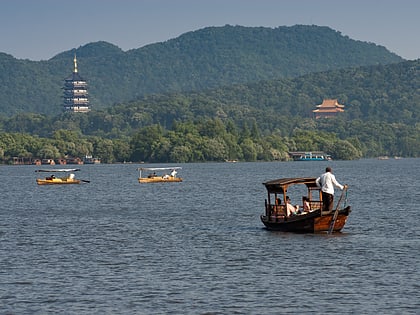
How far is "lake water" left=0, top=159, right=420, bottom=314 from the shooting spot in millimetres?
37219

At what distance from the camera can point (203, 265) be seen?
46219 mm

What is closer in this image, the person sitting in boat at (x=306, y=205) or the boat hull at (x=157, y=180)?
the person sitting in boat at (x=306, y=205)

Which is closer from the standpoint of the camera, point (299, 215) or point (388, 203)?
point (299, 215)

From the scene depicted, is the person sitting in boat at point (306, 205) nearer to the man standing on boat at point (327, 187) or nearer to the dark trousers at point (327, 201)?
the dark trousers at point (327, 201)

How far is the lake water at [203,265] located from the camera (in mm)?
37219

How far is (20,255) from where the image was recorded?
50.7 m

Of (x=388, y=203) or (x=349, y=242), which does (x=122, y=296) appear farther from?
(x=388, y=203)

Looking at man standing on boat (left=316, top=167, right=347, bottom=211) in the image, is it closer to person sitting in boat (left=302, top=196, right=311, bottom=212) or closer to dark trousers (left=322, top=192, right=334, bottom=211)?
dark trousers (left=322, top=192, right=334, bottom=211)

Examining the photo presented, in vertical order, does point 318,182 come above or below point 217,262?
above

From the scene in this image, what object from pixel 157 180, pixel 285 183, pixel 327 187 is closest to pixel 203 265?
pixel 327 187

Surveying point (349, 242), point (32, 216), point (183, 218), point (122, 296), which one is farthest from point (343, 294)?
point (32, 216)

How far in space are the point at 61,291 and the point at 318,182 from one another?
20.4 m

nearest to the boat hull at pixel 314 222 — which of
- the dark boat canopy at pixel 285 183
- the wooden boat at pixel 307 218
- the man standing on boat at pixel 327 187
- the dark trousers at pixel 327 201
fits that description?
the wooden boat at pixel 307 218

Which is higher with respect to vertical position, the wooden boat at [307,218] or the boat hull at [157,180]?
the wooden boat at [307,218]
